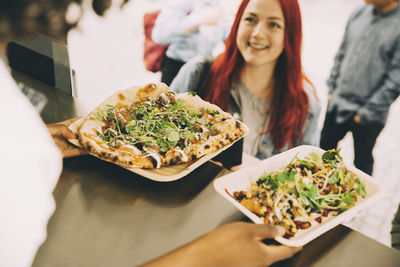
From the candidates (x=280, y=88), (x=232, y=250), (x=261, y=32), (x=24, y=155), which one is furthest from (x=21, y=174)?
(x=280, y=88)

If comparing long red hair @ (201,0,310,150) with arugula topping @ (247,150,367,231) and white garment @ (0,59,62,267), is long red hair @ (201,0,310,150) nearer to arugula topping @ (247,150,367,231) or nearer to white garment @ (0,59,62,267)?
arugula topping @ (247,150,367,231)

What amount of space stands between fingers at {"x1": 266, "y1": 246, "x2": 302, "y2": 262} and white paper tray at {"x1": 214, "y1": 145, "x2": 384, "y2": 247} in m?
0.02

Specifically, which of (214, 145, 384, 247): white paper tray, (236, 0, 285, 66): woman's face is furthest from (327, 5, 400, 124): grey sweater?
(214, 145, 384, 247): white paper tray

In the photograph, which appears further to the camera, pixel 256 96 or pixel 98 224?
pixel 256 96

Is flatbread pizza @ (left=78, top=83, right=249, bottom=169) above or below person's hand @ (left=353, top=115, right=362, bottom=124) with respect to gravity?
above

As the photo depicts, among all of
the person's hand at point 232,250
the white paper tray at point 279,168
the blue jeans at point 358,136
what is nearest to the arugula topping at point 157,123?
the white paper tray at point 279,168

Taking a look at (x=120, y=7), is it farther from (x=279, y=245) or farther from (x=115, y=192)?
(x=279, y=245)

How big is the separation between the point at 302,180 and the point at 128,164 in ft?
1.48

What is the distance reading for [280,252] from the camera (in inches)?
28.2

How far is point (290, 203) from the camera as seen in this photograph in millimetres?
812

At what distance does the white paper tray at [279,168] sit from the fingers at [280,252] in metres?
0.02

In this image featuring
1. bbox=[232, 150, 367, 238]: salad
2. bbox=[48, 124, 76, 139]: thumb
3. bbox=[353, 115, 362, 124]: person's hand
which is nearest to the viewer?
bbox=[232, 150, 367, 238]: salad

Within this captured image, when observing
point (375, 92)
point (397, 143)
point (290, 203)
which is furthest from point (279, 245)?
point (397, 143)

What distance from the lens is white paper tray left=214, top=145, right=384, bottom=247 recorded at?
29.3 inches
